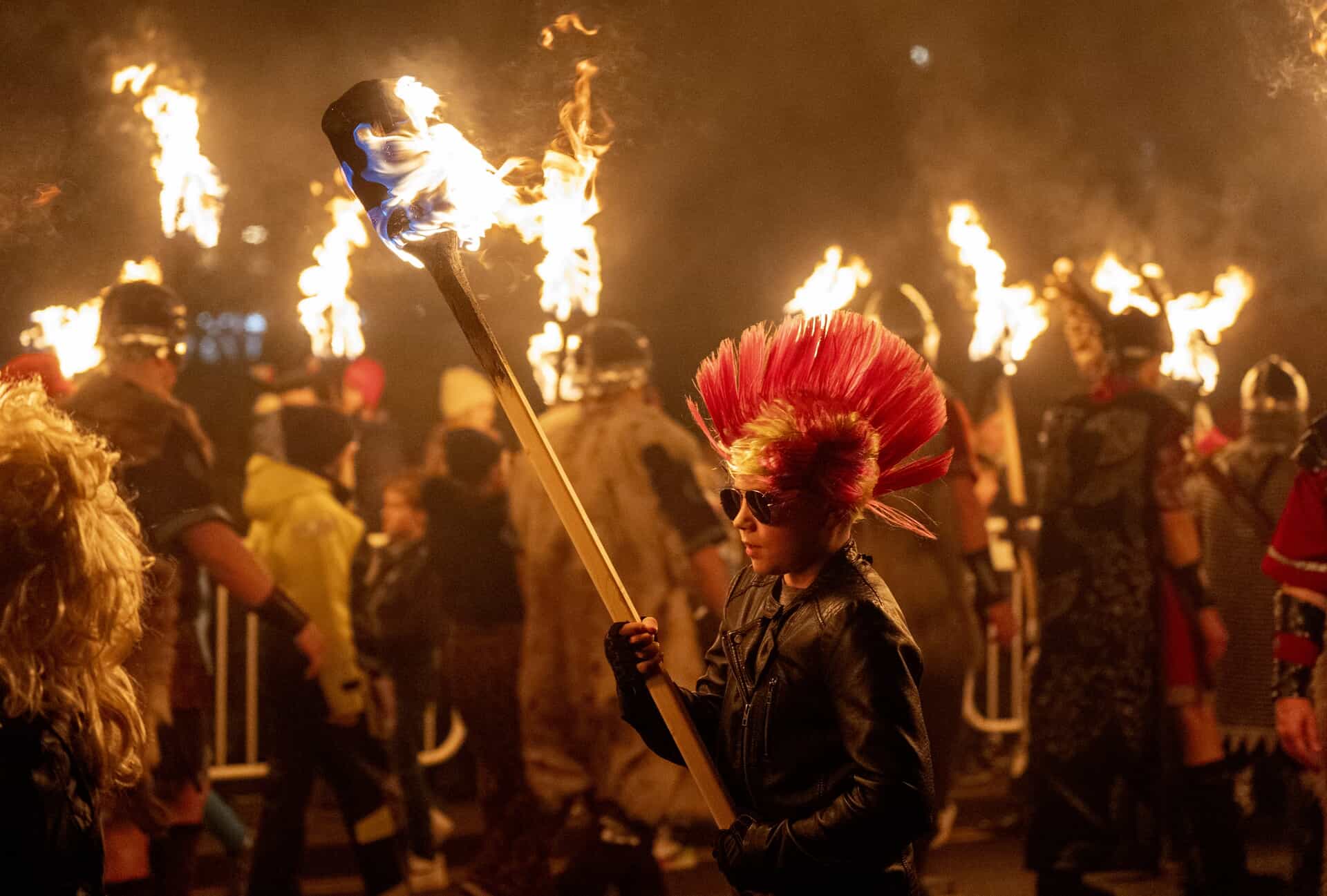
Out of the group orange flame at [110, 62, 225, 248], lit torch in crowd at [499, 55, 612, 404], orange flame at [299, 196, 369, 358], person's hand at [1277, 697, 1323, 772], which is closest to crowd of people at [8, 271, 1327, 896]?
person's hand at [1277, 697, 1323, 772]

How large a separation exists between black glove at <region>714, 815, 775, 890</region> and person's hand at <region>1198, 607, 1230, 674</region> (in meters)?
3.54

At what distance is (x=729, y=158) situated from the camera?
10391 mm

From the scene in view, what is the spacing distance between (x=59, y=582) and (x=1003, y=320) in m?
6.17

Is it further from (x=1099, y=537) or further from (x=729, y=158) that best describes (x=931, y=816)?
(x=729, y=158)

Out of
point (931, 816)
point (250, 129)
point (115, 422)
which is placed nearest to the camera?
point (931, 816)

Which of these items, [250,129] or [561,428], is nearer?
[561,428]

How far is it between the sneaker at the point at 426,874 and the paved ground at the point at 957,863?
0.94ft

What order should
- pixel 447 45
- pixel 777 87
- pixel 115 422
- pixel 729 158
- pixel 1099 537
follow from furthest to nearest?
1. pixel 729 158
2. pixel 777 87
3. pixel 447 45
4. pixel 1099 537
5. pixel 115 422

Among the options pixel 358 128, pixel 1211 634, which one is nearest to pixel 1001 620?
pixel 1211 634

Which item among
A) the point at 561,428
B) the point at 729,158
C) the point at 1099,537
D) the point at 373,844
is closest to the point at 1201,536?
the point at 1099,537

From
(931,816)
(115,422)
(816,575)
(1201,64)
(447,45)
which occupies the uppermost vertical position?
(1201,64)

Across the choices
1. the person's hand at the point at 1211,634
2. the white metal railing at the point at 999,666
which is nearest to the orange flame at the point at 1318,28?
the person's hand at the point at 1211,634

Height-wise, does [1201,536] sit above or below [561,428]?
below

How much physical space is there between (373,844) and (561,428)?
1.96m
